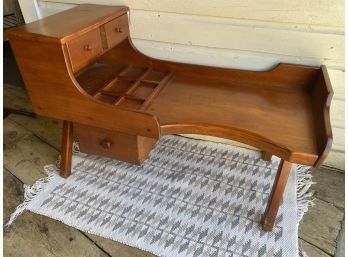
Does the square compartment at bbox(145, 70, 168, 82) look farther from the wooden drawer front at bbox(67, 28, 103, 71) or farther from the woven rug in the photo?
the woven rug

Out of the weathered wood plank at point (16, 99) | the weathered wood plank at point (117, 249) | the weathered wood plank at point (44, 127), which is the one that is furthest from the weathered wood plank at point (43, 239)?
the weathered wood plank at point (16, 99)

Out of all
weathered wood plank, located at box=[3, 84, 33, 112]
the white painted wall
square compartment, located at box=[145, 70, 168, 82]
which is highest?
the white painted wall

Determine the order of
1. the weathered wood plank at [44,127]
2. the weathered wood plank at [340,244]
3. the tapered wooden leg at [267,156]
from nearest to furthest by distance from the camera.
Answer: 1. the weathered wood plank at [340,244]
2. the tapered wooden leg at [267,156]
3. the weathered wood plank at [44,127]

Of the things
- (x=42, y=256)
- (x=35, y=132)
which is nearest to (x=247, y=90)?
(x=42, y=256)

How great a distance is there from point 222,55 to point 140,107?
1.38ft

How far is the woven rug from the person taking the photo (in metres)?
1.08

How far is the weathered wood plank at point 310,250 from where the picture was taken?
1.04 meters

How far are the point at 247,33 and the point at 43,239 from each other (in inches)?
43.3

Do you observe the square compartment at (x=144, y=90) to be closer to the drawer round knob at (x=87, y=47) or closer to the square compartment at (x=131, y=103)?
the square compartment at (x=131, y=103)

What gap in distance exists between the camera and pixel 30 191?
1.29 m

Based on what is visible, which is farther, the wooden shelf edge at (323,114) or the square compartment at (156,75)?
the square compartment at (156,75)

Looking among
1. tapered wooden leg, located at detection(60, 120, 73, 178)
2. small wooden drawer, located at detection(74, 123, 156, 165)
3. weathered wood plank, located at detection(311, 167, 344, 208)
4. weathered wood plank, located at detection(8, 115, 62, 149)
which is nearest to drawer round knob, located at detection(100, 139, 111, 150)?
small wooden drawer, located at detection(74, 123, 156, 165)

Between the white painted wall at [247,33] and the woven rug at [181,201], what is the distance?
41 cm

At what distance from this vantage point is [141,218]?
116 cm
